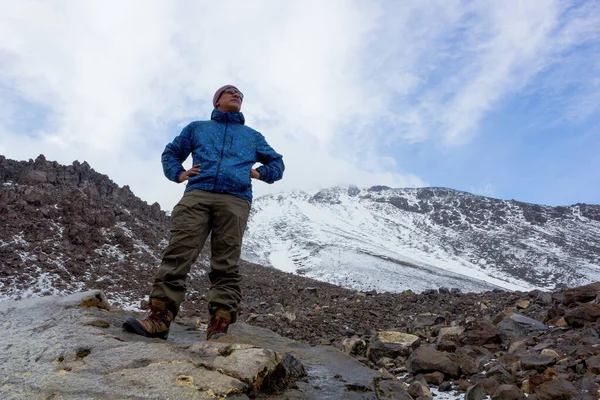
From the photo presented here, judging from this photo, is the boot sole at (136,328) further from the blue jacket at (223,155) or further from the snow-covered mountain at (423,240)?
the snow-covered mountain at (423,240)

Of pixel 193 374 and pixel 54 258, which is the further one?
pixel 54 258

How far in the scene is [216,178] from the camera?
403cm

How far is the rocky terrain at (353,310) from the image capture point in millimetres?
3615

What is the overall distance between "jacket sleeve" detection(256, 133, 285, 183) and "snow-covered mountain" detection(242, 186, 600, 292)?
3048 cm

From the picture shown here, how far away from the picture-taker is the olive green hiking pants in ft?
12.4

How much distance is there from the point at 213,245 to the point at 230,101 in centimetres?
143

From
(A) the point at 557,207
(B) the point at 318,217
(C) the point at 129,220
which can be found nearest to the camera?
(C) the point at 129,220

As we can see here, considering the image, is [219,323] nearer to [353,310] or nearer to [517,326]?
[517,326]

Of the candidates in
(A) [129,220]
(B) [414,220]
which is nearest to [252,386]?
(A) [129,220]

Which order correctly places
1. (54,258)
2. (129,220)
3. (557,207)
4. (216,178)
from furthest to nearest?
1. (557,207)
2. (129,220)
3. (54,258)
4. (216,178)

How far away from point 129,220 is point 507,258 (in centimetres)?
6979

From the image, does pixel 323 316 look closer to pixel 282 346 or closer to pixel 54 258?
pixel 282 346

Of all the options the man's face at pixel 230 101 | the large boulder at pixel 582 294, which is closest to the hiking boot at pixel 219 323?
the man's face at pixel 230 101

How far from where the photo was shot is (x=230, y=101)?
4.42 metres
